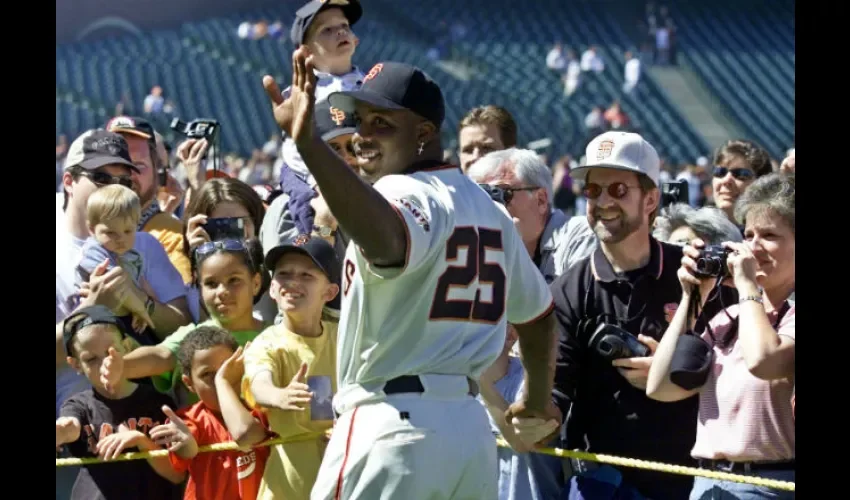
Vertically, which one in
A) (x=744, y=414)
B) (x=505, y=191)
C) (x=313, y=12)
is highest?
(x=313, y=12)

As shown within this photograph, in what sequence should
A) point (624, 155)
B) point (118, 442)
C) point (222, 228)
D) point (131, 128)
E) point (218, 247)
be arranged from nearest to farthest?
1. point (624, 155)
2. point (118, 442)
3. point (218, 247)
4. point (222, 228)
5. point (131, 128)

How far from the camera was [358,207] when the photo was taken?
3.30 meters

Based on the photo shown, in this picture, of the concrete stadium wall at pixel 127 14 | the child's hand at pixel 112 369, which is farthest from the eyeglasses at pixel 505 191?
the concrete stadium wall at pixel 127 14

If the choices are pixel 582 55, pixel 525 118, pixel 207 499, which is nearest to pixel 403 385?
pixel 207 499

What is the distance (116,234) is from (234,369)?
1017mm

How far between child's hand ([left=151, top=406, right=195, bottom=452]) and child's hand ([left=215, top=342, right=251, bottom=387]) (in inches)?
8.6

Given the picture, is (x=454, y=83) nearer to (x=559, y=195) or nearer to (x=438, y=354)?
(x=559, y=195)

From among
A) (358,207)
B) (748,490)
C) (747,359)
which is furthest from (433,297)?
(748,490)

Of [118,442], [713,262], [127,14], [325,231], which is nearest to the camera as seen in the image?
[713,262]

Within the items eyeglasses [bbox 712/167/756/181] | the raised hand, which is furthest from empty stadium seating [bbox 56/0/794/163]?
the raised hand

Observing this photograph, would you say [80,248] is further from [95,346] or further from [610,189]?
[610,189]

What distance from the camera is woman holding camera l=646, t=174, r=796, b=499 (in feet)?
13.6

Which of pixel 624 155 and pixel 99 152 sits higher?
pixel 99 152

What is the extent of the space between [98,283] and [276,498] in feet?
3.92
